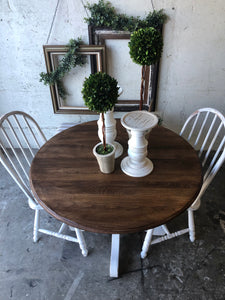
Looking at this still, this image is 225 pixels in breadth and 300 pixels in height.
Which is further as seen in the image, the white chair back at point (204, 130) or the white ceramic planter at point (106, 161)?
the white chair back at point (204, 130)

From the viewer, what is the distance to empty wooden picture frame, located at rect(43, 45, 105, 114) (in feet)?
6.15

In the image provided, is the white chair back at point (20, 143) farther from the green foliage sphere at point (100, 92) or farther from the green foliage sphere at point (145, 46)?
the green foliage sphere at point (145, 46)

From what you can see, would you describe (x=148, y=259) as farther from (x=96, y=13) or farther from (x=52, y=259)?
(x=96, y=13)

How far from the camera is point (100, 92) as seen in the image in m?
0.92

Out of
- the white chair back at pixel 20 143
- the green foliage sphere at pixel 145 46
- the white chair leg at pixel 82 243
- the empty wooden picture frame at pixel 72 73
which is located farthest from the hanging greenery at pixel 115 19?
the white chair leg at pixel 82 243

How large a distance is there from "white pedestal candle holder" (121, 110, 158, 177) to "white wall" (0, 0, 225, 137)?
108 cm

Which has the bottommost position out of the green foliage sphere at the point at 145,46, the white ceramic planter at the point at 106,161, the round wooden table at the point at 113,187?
the round wooden table at the point at 113,187

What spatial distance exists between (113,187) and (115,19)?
1364 mm

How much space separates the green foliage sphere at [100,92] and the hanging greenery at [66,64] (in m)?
1.07

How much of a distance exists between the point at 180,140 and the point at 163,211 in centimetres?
61

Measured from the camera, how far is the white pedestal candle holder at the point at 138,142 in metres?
1.04

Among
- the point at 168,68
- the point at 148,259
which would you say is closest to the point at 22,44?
the point at 168,68

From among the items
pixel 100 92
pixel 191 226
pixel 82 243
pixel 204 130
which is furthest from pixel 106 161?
pixel 204 130

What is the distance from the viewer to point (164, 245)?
1658mm
